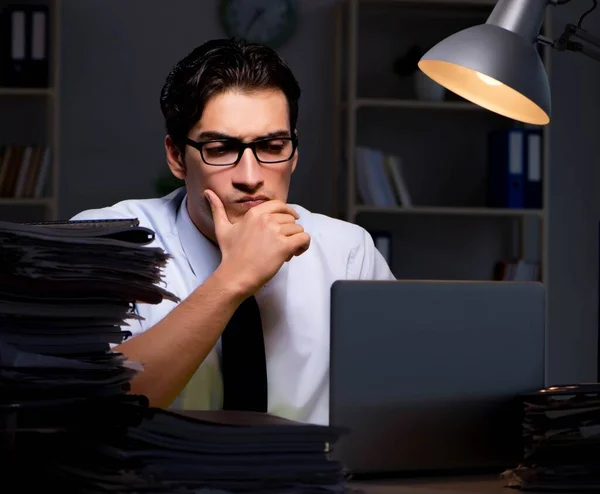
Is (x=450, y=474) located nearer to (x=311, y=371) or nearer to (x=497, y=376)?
(x=497, y=376)

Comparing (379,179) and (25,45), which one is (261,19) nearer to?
(379,179)

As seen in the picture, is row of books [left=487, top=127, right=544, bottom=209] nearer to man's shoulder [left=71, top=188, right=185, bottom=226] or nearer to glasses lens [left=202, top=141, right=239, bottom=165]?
man's shoulder [left=71, top=188, right=185, bottom=226]

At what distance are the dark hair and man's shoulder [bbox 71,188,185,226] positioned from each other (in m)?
0.13

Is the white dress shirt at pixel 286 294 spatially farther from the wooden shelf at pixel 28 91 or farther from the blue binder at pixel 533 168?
the blue binder at pixel 533 168

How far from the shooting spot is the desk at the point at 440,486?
0.92 m

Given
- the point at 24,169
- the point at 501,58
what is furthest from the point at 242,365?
the point at 24,169

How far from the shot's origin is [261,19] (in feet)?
14.0

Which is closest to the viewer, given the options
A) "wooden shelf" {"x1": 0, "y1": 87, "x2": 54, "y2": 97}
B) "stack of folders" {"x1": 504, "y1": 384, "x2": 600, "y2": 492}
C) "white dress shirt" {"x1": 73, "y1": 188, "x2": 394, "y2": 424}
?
"stack of folders" {"x1": 504, "y1": 384, "x2": 600, "y2": 492}

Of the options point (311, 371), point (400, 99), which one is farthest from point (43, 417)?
point (400, 99)

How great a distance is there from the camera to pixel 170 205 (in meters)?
1.96

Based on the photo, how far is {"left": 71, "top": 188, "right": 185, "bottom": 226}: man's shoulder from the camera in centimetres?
189

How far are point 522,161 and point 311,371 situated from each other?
261cm

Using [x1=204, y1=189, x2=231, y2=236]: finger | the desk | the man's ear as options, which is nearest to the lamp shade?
[x1=204, y1=189, x2=231, y2=236]: finger

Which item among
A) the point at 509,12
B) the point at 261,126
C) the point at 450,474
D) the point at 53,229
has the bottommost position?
the point at 450,474
